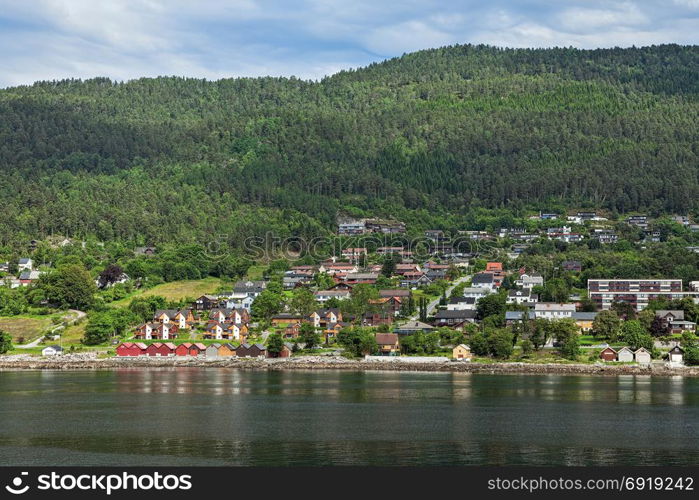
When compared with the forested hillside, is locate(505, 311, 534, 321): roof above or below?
below

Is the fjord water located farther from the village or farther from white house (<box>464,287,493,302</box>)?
white house (<box>464,287,493,302</box>)

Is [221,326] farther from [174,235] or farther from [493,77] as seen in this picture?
[493,77]

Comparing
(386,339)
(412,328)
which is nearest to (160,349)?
(386,339)

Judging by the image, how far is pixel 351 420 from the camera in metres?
37.6

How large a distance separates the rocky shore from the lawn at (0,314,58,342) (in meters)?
5.08

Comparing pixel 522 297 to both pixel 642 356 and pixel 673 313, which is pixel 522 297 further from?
pixel 642 356

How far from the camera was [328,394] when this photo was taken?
46.2 metres

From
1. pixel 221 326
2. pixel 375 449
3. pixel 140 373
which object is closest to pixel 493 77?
pixel 221 326

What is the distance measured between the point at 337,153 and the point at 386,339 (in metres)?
84.2

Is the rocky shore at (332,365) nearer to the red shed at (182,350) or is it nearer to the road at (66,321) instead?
the red shed at (182,350)

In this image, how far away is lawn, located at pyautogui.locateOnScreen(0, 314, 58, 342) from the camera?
232 feet

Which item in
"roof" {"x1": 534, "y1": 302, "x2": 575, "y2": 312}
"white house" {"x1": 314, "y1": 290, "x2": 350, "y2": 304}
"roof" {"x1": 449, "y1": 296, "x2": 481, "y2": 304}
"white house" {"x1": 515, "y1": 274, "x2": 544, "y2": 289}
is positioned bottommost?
"roof" {"x1": 534, "y1": 302, "x2": 575, "y2": 312}

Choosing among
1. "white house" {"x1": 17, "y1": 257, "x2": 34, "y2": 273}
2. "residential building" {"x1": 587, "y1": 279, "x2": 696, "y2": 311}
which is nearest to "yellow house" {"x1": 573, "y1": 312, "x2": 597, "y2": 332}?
"residential building" {"x1": 587, "y1": 279, "x2": 696, "y2": 311}

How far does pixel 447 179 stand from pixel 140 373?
8412cm
